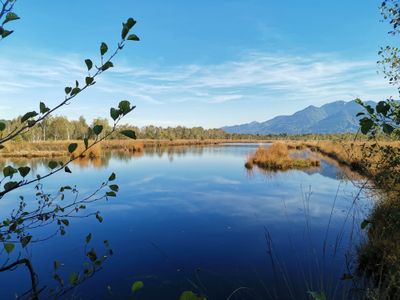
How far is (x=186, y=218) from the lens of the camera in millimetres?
10828

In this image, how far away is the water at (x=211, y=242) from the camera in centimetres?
598

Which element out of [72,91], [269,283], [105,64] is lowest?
[269,283]

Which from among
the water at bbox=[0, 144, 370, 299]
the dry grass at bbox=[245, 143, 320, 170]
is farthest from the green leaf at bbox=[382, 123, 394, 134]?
the dry grass at bbox=[245, 143, 320, 170]

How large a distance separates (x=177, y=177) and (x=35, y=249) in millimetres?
11929

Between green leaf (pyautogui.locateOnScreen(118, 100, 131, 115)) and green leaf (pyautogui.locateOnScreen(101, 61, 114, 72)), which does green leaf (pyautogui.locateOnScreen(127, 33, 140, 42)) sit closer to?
green leaf (pyautogui.locateOnScreen(101, 61, 114, 72))

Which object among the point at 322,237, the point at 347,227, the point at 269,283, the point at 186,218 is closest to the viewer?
the point at 269,283

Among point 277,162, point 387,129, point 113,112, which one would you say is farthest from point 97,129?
point 277,162

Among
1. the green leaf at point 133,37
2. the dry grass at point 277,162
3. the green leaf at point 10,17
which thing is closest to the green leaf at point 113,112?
the green leaf at point 133,37

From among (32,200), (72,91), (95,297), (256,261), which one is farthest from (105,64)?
(32,200)

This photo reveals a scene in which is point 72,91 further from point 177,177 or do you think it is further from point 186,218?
point 177,177

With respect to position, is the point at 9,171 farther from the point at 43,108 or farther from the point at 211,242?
the point at 211,242

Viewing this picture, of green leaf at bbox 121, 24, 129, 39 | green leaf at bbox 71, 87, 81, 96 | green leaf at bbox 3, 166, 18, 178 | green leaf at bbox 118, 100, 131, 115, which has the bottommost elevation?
green leaf at bbox 3, 166, 18, 178

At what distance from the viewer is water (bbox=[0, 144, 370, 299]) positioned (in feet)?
19.6

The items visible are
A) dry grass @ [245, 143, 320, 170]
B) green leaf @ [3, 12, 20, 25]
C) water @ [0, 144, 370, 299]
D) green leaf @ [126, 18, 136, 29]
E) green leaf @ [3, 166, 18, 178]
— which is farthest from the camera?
dry grass @ [245, 143, 320, 170]
